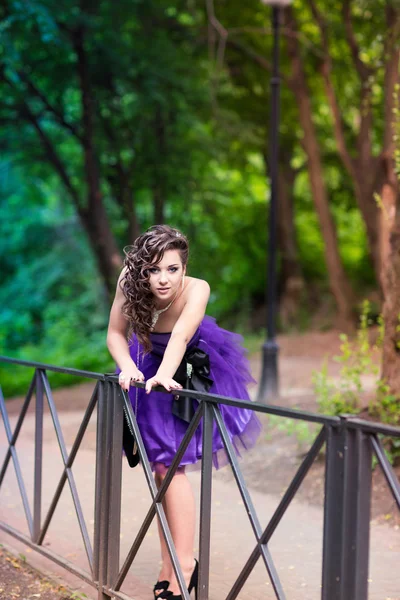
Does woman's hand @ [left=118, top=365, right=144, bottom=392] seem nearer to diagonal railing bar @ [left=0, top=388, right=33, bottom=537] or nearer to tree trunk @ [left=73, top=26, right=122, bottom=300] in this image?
diagonal railing bar @ [left=0, top=388, right=33, bottom=537]

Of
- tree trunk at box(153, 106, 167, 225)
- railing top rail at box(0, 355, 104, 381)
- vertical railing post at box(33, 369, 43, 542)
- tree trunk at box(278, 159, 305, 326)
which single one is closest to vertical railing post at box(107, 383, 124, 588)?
railing top rail at box(0, 355, 104, 381)

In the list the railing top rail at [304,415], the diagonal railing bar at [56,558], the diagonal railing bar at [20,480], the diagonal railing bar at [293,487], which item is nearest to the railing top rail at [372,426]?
the railing top rail at [304,415]

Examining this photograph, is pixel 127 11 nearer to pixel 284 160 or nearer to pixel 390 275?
pixel 284 160

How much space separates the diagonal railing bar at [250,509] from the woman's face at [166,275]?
676 mm

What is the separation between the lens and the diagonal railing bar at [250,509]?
2.69 m

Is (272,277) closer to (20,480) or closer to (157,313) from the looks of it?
(20,480)

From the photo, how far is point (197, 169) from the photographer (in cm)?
1705

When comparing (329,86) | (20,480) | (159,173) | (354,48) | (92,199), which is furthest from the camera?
(159,173)

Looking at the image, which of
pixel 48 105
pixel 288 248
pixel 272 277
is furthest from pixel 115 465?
pixel 288 248

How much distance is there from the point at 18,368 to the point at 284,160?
8.59 metres

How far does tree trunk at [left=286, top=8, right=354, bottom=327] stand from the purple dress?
1180 centimetres

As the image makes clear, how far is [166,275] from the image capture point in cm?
345

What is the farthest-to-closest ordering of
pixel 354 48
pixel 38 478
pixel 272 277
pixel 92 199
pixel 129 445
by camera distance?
1. pixel 92 199
2. pixel 354 48
3. pixel 272 277
4. pixel 38 478
5. pixel 129 445

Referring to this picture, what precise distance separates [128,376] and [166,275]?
47 cm
